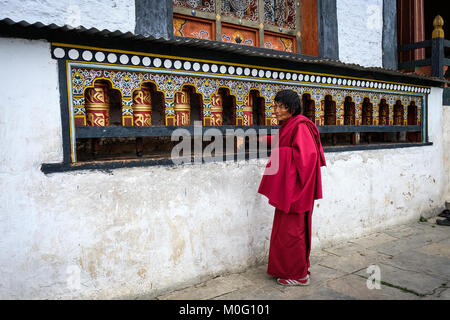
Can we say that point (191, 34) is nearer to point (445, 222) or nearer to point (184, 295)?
point (184, 295)

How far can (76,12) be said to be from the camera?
9.55 ft

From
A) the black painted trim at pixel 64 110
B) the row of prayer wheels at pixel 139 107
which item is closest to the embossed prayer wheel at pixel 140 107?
the row of prayer wheels at pixel 139 107

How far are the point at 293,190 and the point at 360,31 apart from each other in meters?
3.38

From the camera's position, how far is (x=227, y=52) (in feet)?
10.1

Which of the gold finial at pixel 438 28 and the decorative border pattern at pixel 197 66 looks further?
the gold finial at pixel 438 28

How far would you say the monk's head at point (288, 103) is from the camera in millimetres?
2932

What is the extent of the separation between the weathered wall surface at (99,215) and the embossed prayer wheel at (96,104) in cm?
30

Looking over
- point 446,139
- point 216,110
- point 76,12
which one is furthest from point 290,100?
point 446,139

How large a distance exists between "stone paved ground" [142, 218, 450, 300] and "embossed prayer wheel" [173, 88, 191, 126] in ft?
4.79

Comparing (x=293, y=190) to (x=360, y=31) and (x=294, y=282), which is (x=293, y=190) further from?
(x=360, y=31)

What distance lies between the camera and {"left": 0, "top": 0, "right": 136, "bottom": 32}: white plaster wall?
8.79 ft

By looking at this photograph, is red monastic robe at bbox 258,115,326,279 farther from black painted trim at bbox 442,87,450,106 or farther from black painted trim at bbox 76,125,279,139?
black painted trim at bbox 442,87,450,106

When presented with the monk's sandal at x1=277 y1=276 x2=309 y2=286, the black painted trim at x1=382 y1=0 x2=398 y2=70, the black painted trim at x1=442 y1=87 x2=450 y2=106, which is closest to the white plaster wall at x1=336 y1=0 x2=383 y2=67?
the black painted trim at x1=382 y1=0 x2=398 y2=70

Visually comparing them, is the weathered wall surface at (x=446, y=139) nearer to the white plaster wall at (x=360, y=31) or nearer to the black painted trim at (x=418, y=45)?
the black painted trim at (x=418, y=45)
